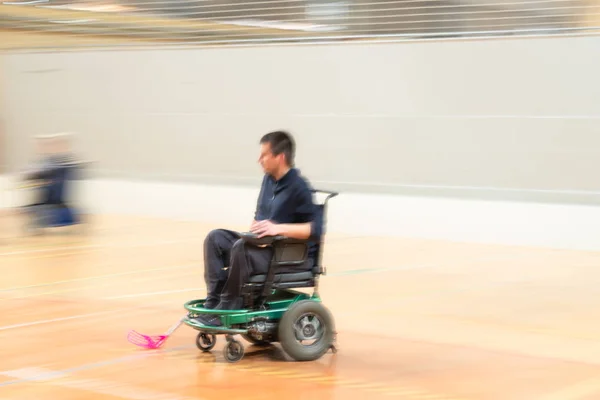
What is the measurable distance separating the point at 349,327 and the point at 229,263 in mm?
1218

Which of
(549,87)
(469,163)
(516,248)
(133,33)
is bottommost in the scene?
(516,248)

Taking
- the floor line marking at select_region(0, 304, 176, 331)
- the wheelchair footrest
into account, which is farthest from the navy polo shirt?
the floor line marking at select_region(0, 304, 176, 331)

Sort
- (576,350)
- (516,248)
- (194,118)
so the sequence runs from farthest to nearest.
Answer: (194,118) → (516,248) → (576,350)

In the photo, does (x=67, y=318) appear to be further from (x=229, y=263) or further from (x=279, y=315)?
(x=279, y=315)

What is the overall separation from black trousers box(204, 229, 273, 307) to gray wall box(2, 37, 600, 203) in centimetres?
679

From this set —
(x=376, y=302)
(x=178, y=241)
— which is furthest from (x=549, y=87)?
(x=376, y=302)

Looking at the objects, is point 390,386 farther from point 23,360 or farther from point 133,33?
point 133,33

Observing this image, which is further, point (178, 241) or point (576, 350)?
point (178, 241)

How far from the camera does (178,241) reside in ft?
35.3

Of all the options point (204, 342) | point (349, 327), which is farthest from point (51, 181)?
point (204, 342)

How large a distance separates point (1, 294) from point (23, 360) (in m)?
Answer: 2.28

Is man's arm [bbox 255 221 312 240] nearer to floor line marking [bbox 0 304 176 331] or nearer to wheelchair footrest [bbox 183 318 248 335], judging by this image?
wheelchair footrest [bbox 183 318 248 335]

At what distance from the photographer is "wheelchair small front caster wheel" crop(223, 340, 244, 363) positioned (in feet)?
16.9

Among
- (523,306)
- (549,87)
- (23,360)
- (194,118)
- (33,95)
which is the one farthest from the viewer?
(33,95)
